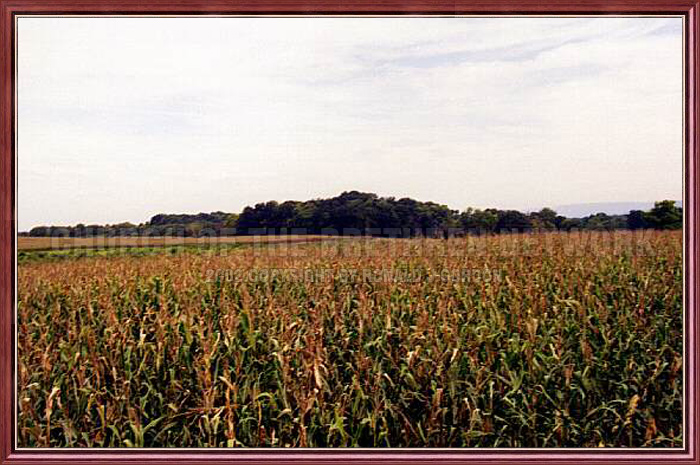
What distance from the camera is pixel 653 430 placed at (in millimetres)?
3154

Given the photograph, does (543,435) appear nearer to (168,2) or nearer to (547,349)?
(547,349)

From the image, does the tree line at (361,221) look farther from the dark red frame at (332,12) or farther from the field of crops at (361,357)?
the dark red frame at (332,12)

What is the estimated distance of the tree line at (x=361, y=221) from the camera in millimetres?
4238

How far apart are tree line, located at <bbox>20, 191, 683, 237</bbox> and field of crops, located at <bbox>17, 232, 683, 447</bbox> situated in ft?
0.53

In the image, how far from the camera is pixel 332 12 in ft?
9.12

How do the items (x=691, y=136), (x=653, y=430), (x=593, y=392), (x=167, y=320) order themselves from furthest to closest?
(x=167, y=320) < (x=593, y=392) < (x=653, y=430) < (x=691, y=136)

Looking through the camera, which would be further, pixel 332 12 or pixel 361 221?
pixel 361 221

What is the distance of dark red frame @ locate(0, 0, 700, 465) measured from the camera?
2.72 metres

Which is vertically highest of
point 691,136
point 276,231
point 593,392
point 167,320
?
point 691,136

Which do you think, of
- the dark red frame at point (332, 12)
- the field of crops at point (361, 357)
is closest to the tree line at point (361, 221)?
the field of crops at point (361, 357)

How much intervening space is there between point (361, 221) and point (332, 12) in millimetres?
1923

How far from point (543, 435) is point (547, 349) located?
65 centimetres

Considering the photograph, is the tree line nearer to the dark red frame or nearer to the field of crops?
the field of crops

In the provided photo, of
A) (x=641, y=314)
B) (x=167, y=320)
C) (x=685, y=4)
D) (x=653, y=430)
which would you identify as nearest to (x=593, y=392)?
(x=653, y=430)
